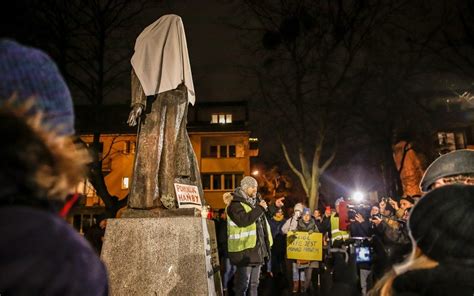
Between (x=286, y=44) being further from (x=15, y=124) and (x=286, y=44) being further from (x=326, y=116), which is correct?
(x=15, y=124)

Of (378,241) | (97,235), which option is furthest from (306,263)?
(97,235)

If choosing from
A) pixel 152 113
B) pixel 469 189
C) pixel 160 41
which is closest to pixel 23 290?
pixel 469 189

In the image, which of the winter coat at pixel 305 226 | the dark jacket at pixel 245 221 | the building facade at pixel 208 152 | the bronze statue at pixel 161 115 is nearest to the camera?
the bronze statue at pixel 161 115

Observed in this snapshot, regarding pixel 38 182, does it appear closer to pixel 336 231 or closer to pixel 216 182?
pixel 336 231

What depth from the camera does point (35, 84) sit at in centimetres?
103

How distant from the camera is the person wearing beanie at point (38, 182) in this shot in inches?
33.8

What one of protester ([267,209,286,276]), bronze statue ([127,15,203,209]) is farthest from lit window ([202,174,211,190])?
bronze statue ([127,15,203,209])

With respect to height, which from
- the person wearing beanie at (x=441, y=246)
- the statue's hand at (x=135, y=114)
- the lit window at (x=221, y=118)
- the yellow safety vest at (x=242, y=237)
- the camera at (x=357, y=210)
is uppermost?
the lit window at (x=221, y=118)

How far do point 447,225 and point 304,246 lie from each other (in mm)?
9171

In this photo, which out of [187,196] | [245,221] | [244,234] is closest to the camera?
[187,196]

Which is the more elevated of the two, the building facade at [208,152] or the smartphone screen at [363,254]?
the building facade at [208,152]

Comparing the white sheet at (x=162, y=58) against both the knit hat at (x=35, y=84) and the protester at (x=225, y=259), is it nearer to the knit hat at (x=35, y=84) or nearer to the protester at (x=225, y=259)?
the protester at (x=225, y=259)

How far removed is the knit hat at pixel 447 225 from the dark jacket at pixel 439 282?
44 millimetres

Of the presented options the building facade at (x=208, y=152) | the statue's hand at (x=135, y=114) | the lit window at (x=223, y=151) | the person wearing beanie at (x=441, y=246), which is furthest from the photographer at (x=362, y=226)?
the lit window at (x=223, y=151)
